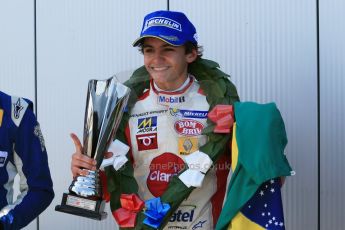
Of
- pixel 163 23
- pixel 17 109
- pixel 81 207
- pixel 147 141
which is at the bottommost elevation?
pixel 81 207

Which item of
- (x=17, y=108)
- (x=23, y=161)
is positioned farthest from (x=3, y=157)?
(x=17, y=108)

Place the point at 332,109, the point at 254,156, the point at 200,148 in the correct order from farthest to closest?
the point at 332,109 < the point at 200,148 < the point at 254,156

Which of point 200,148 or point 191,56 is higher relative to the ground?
point 191,56

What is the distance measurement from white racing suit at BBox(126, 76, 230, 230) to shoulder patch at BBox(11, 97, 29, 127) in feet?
1.47

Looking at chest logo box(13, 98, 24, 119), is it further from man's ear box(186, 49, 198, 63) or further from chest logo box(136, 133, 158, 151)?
man's ear box(186, 49, 198, 63)

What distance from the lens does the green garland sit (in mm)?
2366

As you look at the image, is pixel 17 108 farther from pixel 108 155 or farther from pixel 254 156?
pixel 254 156

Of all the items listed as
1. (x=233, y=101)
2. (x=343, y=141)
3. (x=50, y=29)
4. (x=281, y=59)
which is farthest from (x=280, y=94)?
(x=50, y=29)

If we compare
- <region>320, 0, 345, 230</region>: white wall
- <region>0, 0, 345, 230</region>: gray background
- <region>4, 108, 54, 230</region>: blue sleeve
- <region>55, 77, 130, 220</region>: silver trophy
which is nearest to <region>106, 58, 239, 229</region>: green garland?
<region>55, 77, 130, 220</region>: silver trophy

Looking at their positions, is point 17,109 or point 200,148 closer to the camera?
point 17,109

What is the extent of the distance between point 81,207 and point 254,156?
1.97 feet

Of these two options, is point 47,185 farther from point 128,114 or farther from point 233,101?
point 233,101

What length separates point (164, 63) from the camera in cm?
246

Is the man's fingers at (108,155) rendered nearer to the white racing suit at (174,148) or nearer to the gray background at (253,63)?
the white racing suit at (174,148)
